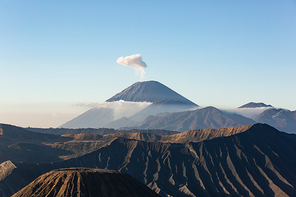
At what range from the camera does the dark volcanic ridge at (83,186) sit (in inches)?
4903

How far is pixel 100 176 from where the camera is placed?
13638 centimetres

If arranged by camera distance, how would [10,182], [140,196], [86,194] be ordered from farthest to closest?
1. [10,182]
2. [140,196]
3. [86,194]

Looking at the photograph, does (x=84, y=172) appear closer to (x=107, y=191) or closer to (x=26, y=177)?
(x=107, y=191)

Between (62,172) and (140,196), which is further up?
(62,172)

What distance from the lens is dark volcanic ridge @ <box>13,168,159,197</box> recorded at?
409ft

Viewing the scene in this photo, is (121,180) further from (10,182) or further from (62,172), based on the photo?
(10,182)

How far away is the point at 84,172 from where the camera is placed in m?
135

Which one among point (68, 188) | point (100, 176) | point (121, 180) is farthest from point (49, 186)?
point (121, 180)

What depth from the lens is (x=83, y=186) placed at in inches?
5010

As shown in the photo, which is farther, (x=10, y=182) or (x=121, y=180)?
(x=10, y=182)

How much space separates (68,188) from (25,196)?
53.9 ft

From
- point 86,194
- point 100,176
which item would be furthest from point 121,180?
point 86,194

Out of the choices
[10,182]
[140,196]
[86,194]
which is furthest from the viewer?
[10,182]

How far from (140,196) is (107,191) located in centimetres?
1323
